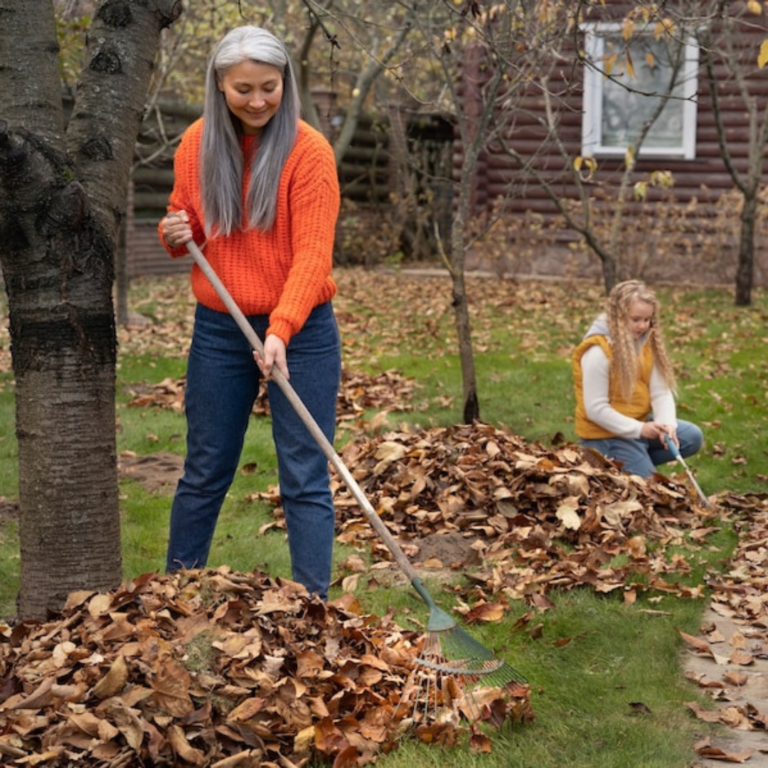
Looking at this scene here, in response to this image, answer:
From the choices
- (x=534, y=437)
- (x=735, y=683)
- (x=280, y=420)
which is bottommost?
(x=735, y=683)

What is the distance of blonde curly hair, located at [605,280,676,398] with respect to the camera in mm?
5984

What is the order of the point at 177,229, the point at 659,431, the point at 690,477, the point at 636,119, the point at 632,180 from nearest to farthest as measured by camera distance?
the point at 177,229 → the point at 690,477 → the point at 659,431 → the point at 632,180 → the point at 636,119

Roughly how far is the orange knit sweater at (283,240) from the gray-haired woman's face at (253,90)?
0.44 ft

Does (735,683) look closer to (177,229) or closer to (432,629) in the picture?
(432,629)

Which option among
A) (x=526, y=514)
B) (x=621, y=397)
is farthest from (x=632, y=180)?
(x=526, y=514)

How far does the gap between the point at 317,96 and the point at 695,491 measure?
13.7m

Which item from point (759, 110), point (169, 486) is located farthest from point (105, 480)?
point (759, 110)

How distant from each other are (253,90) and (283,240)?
45cm

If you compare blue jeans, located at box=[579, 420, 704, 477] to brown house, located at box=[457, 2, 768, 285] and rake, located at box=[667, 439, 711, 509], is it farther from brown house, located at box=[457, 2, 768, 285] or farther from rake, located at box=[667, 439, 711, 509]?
brown house, located at box=[457, 2, 768, 285]

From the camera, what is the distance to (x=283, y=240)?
148 inches

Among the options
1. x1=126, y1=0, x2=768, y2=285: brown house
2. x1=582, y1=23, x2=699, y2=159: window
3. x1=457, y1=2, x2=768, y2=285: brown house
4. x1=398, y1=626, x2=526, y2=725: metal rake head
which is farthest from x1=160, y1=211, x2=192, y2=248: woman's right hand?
x1=582, y1=23, x2=699, y2=159: window

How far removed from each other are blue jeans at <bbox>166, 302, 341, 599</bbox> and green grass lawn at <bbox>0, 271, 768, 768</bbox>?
2.42 feet

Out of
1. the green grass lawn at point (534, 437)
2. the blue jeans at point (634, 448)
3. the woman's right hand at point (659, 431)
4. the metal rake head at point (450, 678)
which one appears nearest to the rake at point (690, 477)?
the woman's right hand at point (659, 431)

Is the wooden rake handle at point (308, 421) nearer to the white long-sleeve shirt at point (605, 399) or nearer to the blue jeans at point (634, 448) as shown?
the white long-sleeve shirt at point (605, 399)
